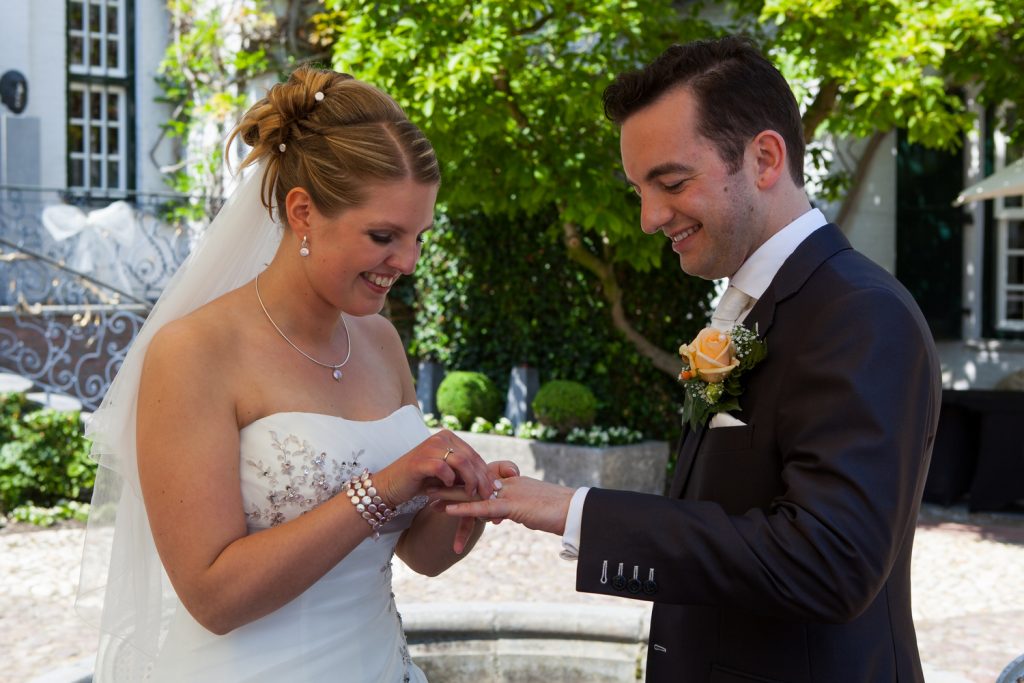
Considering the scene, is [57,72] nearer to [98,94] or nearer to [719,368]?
[98,94]

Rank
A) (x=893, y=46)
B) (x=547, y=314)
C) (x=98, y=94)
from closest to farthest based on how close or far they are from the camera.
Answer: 1. (x=893, y=46)
2. (x=547, y=314)
3. (x=98, y=94)

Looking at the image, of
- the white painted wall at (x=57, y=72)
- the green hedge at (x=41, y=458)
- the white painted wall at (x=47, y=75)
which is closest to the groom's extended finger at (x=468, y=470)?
the green hedge at (x=41, y=458)

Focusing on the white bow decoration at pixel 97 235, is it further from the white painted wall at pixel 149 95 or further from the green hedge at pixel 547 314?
the green hedge at pixel 547 314

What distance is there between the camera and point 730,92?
2.05 metres

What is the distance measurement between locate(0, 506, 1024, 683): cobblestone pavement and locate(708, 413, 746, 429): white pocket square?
3331 mm

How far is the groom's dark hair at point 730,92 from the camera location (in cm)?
205

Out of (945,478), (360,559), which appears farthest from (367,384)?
(945,478)

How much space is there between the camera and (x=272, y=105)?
2.62 m

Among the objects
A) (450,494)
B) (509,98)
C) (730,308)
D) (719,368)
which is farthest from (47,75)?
(719,368)

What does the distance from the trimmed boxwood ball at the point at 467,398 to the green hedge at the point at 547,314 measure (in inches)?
21.8

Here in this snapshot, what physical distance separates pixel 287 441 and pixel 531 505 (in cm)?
72

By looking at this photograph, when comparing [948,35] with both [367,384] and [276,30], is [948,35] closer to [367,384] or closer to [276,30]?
[367,384]

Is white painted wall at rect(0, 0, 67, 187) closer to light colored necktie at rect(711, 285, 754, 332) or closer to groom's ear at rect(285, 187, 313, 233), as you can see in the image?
groom's ear at rect(285, 187, 313, 233)

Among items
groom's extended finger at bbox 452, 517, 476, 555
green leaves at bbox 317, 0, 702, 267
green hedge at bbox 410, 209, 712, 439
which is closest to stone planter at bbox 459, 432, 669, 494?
green hedge at bbox 410, 209, 712, 439
